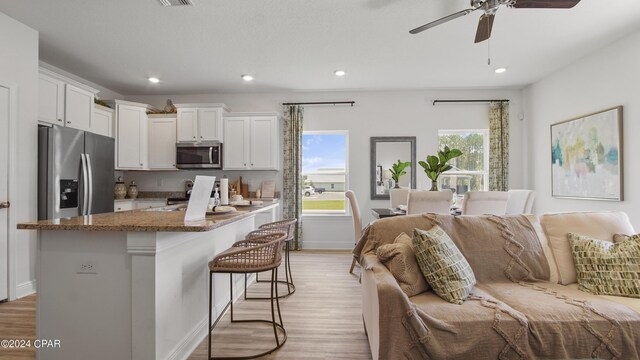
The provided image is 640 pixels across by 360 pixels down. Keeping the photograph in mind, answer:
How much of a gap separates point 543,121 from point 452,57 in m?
2.06

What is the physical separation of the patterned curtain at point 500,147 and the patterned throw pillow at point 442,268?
12.9ft

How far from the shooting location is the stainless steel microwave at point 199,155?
16.6 ft

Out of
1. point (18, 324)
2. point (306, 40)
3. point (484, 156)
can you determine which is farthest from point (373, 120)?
point (18, 324)

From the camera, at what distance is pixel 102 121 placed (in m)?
4.52

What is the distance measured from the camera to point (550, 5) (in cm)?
224

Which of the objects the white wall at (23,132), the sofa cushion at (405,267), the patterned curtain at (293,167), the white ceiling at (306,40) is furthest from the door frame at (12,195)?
the sofa cushion at (405,267)

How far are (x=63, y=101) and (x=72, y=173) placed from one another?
3.07ft

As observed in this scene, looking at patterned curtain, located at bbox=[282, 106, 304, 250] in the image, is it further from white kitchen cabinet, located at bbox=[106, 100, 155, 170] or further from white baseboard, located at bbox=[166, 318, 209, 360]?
white baseboard, located at bbox=[166, 318, 209, 360]

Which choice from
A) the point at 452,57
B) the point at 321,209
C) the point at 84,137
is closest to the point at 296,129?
the point at 321,209

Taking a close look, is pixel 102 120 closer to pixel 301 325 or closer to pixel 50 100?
pixel 50 100

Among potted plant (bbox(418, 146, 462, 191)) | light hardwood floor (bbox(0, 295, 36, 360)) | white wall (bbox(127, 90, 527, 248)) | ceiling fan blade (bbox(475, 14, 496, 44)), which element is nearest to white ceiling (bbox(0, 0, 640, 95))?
ceiling fan blade (bbox(475, 14, 496, 44))

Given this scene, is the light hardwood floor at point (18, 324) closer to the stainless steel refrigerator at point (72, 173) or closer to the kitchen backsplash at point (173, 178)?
the stainless steel refrigerator at point (72, 173)

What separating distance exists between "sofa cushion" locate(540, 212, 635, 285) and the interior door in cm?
468

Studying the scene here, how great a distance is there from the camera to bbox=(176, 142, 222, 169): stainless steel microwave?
199 inches
